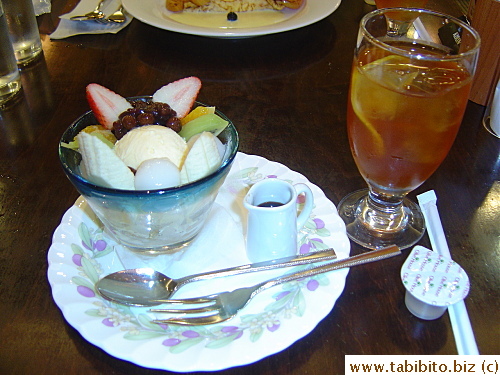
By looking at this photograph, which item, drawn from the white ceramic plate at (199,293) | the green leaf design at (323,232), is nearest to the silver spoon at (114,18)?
the white ceramic plate at (199,293)

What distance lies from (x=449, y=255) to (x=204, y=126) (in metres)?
0.46

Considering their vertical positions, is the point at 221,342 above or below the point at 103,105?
below

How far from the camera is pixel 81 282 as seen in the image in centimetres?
74

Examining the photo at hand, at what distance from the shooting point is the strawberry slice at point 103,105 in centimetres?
86

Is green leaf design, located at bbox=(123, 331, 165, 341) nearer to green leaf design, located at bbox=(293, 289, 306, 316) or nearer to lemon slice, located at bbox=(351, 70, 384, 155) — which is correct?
green leaf design, located at bbox=(293, 289, 306, 316)

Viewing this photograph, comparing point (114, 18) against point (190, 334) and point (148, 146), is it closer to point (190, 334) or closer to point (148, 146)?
point (148, 146)

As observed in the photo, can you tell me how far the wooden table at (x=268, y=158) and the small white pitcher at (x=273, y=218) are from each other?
0.12 metres

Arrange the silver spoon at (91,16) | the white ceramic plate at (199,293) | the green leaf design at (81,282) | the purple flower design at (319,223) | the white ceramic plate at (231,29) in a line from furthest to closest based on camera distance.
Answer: the silver spoon at (91,16) → the white ceramic plate at (231,29) → the purple flower design at (319,223) → the green leaf design at (81,282) → the white ceramic plate at (199,293)

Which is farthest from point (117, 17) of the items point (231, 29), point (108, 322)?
point (108, 322)

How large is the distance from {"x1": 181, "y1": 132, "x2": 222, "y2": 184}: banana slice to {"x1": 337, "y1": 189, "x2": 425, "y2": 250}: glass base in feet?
0.94

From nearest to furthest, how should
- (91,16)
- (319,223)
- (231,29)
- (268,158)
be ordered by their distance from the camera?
1. (319,223)
2. (268,158)
3. (231,29)
4. (91,16)

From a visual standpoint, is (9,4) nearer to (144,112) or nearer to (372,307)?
(144,112)

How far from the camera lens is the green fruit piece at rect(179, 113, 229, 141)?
32.4 inches

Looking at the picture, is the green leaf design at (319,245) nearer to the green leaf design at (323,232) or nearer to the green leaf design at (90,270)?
the green leaf design at (323,232)
